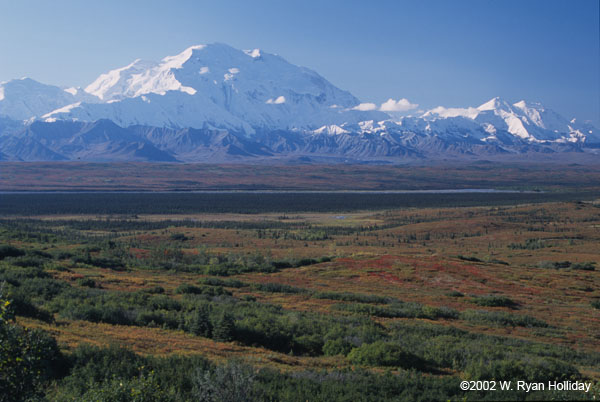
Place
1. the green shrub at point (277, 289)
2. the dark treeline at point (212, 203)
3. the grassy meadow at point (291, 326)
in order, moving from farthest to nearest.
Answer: the dark treeline at point (212, 203)
the green shrub at point (277, 289)
the grassy meadow at point (291, 326)

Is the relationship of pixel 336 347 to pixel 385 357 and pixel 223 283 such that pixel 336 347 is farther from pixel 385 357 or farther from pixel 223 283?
pixel 223 283

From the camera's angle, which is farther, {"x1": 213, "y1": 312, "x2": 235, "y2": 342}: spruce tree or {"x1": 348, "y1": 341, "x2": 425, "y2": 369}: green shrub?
{"x1": 213, "y1": 312, "x2": 235, "y2": 342}: spruce tree

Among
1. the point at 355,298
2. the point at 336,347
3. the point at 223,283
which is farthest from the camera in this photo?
the point at 223,283

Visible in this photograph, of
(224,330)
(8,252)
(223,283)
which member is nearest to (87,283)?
(223,283)

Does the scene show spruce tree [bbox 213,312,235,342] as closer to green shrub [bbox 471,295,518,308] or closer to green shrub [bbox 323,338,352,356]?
A: green shrub [bbox 323,338,352,356]

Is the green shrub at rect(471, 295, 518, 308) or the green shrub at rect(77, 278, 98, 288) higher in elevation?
the green shrub at rect(77, 278, 98, 288)

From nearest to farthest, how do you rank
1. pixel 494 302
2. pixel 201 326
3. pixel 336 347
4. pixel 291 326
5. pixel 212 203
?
pixel 336 347 < pixel 201 326 < pixel 291 326 < pixel 494 302 < pixel 212 203

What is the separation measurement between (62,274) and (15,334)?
18512mm

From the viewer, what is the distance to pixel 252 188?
175000 millimetres

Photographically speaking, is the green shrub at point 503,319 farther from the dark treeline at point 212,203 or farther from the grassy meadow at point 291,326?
the dark treeline at point 212,203

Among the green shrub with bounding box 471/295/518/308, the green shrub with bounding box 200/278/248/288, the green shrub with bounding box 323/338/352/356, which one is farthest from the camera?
the green shrub with bounding box 200/278/248/288

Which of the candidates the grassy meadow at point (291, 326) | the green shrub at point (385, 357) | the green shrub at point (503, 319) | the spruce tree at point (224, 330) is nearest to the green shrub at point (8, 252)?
the grassy meadow at point (291, 326)

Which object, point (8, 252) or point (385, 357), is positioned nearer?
point (385, 357)

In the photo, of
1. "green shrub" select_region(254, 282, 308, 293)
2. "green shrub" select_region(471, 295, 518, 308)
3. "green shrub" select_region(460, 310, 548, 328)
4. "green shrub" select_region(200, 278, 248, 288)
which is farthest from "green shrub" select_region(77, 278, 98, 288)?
"green shrub" select_region(471, 295, 518, 308)
